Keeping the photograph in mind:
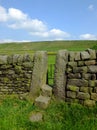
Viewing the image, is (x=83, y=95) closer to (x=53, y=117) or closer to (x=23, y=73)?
(x=53, y=117)

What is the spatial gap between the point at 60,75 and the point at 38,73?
81cm

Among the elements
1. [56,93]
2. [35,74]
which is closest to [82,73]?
[56,93]

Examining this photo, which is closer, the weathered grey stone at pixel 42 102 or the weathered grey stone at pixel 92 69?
the weathered grey stone at pixel 92 69

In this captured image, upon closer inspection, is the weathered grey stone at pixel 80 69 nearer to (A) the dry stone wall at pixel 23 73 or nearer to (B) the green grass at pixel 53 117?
(B) the green grass at pixel 53 117

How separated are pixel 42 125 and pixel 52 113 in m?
0.81

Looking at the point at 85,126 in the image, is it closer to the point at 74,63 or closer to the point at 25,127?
the point at 25,127

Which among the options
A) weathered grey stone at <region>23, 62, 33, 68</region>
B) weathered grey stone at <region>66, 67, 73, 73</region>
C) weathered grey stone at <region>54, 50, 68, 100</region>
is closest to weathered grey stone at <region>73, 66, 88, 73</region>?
weathered grey stone at <region>66, 67, 73, 73</region>

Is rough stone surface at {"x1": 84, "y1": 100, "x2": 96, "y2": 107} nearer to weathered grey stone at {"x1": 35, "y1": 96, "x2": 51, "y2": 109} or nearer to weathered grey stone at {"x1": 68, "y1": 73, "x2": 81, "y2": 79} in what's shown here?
weathered grey stone at {"x1": 68, "y1": 73, "x2": 81, "y2": 79}

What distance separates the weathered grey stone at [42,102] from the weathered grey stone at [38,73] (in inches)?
20.1

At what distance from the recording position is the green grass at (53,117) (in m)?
6.91

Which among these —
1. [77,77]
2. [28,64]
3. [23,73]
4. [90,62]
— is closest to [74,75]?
[77,77]

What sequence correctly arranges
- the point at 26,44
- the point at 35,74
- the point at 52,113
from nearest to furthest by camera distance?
the point at 52,113
the point at 35,74
the point at 26,44

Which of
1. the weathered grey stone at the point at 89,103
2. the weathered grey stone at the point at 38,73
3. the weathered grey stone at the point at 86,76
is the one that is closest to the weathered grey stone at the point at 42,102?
the weathered grey stone at the point at 38,73

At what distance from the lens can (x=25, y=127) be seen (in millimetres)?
7055
